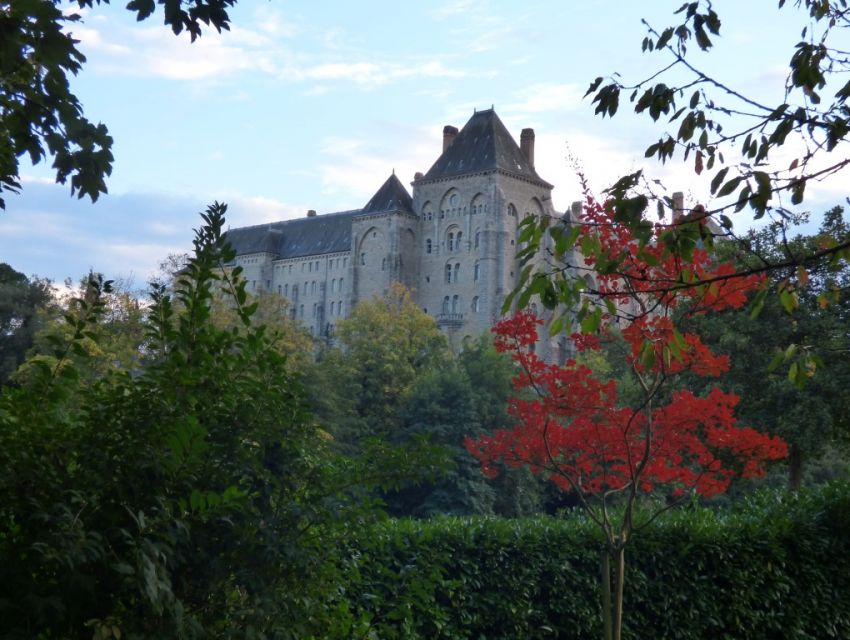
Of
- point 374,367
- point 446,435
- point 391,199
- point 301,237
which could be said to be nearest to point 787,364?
point 446,435

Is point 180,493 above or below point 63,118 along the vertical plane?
below

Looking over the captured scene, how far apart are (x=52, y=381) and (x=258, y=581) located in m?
1.48

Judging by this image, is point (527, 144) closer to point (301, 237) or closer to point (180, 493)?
point (301, 237)

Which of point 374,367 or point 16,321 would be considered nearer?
point 374,367

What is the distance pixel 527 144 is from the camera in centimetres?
9525

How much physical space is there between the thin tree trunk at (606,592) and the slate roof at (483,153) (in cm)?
8172

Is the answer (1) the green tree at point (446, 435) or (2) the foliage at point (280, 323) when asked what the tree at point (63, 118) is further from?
(2) the foliage at point (280, 323)

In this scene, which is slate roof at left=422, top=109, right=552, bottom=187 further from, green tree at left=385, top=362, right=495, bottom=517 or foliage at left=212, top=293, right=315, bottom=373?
green tree at left=385, top=362, right=495, bottom=517

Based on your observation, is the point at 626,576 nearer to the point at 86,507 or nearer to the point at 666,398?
the point at 86,507

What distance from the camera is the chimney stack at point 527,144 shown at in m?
94.7

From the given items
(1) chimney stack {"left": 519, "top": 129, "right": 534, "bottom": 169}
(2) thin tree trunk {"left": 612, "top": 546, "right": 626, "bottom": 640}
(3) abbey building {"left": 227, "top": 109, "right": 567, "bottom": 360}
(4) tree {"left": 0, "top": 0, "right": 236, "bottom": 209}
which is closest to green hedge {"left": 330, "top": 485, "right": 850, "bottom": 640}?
(2) thin tree trunk {"left": 612, "top": 546, "right": 626, "bottom": 640}

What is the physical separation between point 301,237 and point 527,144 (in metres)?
29.6

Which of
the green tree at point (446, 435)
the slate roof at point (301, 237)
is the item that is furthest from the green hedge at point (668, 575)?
the slate roof at point (301, 237)

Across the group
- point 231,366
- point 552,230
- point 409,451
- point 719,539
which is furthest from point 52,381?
point 719,539
